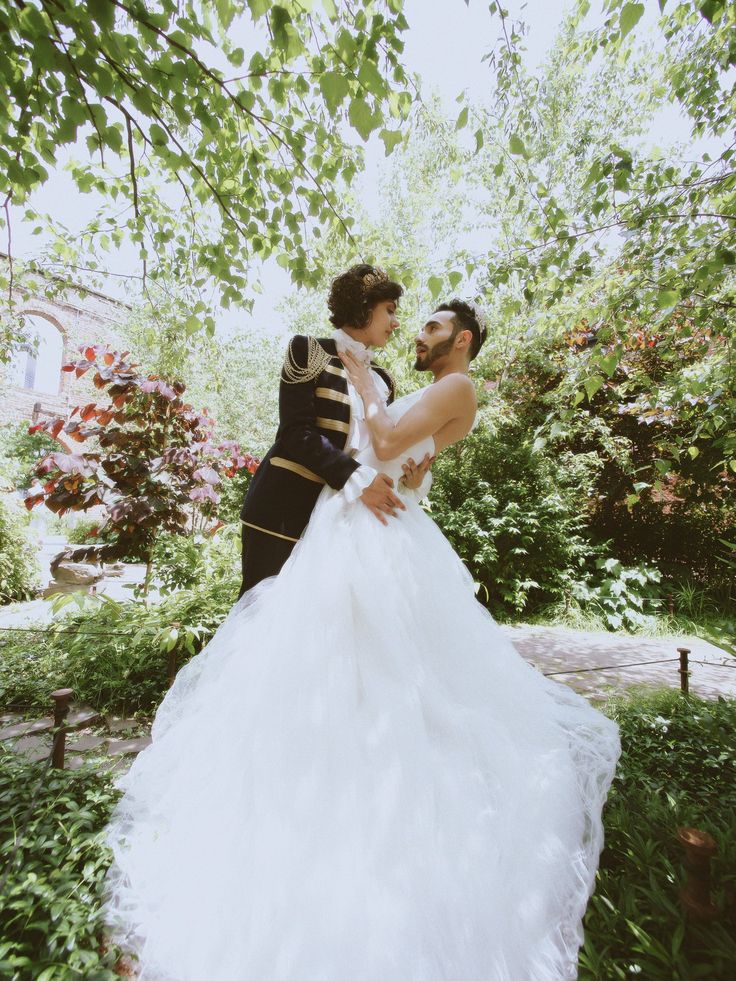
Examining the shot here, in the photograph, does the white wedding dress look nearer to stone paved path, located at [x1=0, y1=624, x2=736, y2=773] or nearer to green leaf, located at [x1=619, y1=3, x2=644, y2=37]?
stone paved path, located at [x1=0, y1=624, x2=736, y2=773]

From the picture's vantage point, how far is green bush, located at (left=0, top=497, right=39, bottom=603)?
7.23m

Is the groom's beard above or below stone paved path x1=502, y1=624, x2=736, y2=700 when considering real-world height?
above

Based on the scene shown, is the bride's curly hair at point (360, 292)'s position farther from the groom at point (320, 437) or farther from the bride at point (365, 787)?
the bride at point (365, 787)

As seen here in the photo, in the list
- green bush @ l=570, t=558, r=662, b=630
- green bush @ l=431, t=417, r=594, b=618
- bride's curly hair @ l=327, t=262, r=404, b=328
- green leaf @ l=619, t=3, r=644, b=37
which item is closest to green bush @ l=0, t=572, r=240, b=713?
bride's curly hair @ l=327, t=262, r=404, b=328

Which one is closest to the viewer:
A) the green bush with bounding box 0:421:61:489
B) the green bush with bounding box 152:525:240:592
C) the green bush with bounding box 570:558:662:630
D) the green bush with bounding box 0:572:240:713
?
the green bush with bounding box 0:572:240:713

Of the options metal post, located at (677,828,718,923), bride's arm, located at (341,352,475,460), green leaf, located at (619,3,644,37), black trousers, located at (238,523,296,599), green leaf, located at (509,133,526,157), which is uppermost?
green leaf, located at (619,3,644,37)

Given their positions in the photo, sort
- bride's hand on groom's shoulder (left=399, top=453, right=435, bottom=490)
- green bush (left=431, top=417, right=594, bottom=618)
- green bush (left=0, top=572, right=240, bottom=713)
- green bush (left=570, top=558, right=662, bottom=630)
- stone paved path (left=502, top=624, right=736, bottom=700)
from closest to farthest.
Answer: bride's hand on groom's shoulder (left=399, top=453, right=435, bottom=490), green bush (left=0, top=572, right=240, bottom=713), stone paved path (left=502, top=624, right=736, bottom=700), green bush (left=570, top=558, right=662, bottom=630), green bush (left=431, top=417, right=594, bottom=618)

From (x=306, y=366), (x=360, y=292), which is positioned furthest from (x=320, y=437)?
(x=360, y=292)

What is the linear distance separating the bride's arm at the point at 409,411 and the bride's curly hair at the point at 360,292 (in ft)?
0.71

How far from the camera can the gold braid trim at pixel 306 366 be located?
1.92m

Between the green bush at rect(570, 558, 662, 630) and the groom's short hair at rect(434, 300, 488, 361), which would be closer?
the groom's short hair at rect(434, 300, 488, 361)

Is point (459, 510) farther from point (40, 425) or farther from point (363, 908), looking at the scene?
point (363, 908)

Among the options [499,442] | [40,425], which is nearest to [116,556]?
[40,425]

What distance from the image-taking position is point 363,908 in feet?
4.08
